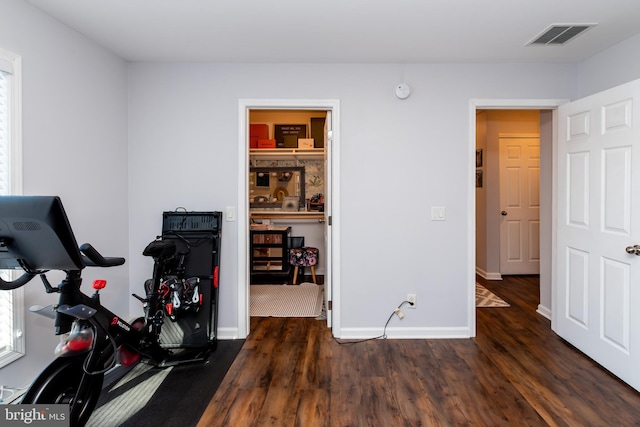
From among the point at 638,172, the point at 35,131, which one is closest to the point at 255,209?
the point at 35,131

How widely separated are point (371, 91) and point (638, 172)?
199 centimetres

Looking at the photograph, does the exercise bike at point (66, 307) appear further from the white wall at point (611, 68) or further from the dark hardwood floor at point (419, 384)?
the white wall at point (611, 68)

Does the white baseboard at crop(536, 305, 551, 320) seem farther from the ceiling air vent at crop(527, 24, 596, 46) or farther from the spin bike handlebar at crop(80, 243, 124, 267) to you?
the spin bike handlebar at crop(80, 243, 124, 267)

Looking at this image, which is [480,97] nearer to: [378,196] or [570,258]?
[378,196]

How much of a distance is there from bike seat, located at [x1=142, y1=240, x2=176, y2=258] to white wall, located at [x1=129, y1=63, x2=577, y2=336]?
55 centimetres

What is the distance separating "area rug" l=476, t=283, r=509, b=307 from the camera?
13.0 feet

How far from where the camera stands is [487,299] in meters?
4.14

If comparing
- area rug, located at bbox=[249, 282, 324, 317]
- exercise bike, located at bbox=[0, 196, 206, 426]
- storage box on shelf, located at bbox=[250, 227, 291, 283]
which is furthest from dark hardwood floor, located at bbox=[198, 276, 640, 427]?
storage box on shelf, located at bbox=[250, 227, 291, 283]

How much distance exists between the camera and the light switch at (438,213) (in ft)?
10.2

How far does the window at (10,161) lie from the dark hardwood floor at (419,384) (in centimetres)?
120

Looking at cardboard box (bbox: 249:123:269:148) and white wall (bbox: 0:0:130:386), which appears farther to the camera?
cardboard box (bbox: 249:123:269:148)

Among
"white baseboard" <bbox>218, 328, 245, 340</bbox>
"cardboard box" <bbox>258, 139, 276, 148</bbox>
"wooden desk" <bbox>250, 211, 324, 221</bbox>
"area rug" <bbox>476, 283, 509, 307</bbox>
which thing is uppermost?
"cardboard box" <bbox>258, 139, 276, 148</bbox>

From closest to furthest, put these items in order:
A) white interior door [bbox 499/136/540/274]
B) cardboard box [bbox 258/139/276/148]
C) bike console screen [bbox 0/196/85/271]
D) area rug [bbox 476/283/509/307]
A: bike console screen [bbox 0/196/85/271] → area rug [bbox 476/283/509/307] → cardboard box [bbox 258/139/276/148] → white interior door [bbox 499/136/540/274]

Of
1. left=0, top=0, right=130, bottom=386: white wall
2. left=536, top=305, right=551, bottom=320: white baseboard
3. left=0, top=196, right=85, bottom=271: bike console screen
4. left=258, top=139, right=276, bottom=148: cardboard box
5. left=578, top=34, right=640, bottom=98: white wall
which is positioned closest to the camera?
left=0, top=196, right=85, bottom=271: bike console screen
